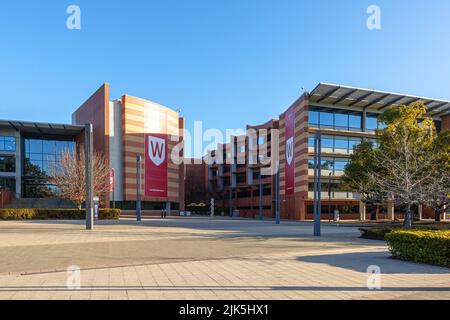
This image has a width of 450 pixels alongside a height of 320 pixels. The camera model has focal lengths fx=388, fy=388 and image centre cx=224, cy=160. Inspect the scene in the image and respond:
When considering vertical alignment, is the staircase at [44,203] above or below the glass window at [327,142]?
below

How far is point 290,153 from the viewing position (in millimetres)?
53781

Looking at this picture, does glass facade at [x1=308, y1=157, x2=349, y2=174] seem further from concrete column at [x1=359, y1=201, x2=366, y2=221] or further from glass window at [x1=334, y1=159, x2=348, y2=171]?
→ concrete column at [x1=359, y1=201, x2=366, y2=221]

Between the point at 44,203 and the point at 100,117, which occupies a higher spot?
the point at 100,117

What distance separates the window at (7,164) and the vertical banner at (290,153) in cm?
3770

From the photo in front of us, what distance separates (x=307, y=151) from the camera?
161 feet

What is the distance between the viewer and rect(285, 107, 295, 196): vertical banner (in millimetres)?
53031

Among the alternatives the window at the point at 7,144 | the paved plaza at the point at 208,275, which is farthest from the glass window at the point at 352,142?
the window at the point at 7,144

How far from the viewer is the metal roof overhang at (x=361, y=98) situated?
47.8 m

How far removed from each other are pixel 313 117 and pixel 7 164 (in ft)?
137

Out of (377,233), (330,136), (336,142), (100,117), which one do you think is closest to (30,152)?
(100,117)

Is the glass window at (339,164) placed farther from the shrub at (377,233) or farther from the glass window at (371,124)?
the shrub at (377,233)

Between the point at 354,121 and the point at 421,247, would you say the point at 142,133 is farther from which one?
the point at 421,247

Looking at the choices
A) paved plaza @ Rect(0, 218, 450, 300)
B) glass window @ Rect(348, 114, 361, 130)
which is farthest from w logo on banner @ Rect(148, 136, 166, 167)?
paved plaza @ Rect(0, 218, 450, 300)
